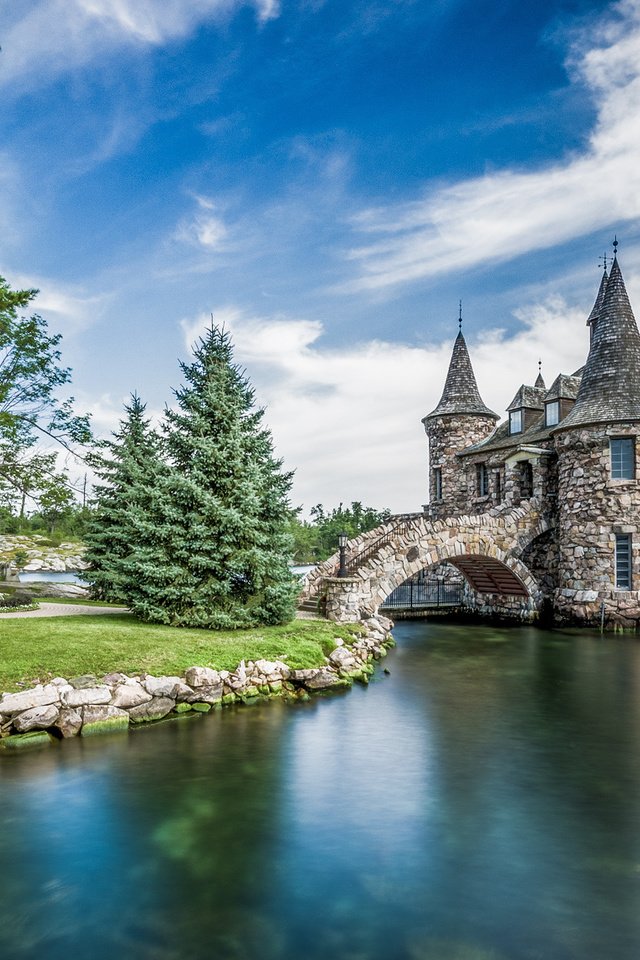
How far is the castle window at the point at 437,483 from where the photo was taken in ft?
108

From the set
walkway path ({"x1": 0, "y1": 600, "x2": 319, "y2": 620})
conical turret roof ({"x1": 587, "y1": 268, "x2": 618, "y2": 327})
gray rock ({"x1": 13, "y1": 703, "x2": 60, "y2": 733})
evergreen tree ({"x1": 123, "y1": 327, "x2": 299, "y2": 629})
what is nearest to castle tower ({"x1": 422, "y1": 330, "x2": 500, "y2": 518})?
conical turret roof ({"x1": 587, "y1": 268, "x2": 618, "y2": 327})

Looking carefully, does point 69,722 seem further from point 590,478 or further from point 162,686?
point 590,478

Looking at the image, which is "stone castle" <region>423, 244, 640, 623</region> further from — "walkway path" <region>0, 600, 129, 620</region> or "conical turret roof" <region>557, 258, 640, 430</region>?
"walkway path" <region>0, 600, 129, 620</region>

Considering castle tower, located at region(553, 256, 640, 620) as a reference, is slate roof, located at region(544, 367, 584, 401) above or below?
above

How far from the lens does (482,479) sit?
30844 mm

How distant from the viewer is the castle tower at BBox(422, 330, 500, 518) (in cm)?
3189

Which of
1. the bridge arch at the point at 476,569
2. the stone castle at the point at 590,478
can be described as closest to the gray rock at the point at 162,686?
the bridge arch at the point at 476,569

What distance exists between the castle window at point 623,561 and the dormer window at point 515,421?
814cm

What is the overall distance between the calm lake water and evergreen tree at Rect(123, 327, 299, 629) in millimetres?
3859

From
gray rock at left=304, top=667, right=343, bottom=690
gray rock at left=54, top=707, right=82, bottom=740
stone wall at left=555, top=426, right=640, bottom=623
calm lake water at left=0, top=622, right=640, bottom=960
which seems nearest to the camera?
calm lake water at left=0, top=622, right=640, bottom=960

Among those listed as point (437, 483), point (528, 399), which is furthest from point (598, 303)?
point (437, 483)

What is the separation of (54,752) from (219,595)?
6.54 metres

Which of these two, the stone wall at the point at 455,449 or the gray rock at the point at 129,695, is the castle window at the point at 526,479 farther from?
the gray rock at the point at 129,695

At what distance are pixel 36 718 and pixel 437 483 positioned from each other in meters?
25.5
